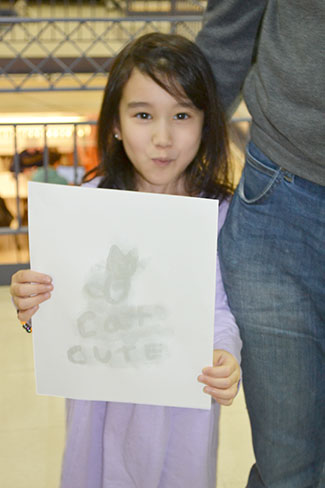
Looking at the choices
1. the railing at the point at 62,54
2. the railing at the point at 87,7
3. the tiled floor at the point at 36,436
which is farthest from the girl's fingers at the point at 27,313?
the railing at the point at 87,7

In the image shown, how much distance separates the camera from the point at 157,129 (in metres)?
1.10

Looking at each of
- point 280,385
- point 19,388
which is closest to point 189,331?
point 280,385

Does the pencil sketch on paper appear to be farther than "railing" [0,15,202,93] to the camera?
No

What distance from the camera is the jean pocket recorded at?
998 mm

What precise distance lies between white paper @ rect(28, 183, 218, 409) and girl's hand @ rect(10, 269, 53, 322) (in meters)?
0.01

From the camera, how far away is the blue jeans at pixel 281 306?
3.24 ft

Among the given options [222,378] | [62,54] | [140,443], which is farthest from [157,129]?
[62,54]

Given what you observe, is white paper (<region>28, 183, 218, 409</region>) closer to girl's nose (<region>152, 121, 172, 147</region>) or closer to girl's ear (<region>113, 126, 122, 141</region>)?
girl's nose (<region>152, 121, 172, 147</region>)

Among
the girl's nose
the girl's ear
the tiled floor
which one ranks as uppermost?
the girl's ear

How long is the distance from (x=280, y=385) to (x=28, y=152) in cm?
267

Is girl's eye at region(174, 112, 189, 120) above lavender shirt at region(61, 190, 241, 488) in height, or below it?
above

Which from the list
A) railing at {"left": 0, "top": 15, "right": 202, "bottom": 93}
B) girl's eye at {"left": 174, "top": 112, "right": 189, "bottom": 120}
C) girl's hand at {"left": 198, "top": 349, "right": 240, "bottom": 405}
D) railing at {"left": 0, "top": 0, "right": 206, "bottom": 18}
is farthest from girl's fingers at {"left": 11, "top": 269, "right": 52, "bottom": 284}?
railing at {"left": 0, "top": 0, "right": 206, "bottom": 18}

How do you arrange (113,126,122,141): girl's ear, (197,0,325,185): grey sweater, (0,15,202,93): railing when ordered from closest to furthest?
(197,0,325,185): grey sweater < (113,126,122,141): girl's ear < (0,15,202,93): railing

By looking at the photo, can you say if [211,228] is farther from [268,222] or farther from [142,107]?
[142,107]
